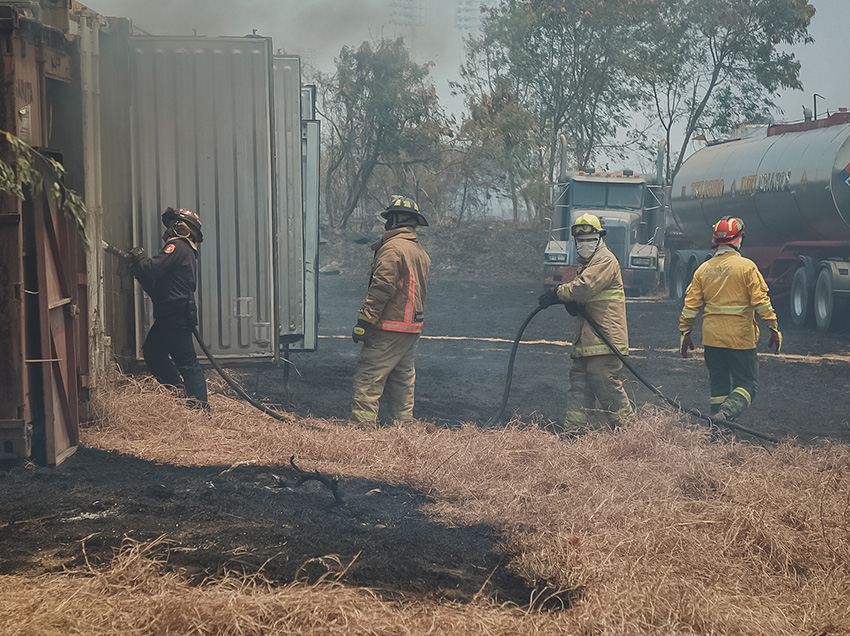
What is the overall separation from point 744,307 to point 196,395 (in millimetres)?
4316

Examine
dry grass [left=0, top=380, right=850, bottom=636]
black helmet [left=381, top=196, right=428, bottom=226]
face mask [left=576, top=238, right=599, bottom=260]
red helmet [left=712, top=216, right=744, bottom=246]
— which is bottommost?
dry grass [left=0, top=380, right=850, bottom=636]

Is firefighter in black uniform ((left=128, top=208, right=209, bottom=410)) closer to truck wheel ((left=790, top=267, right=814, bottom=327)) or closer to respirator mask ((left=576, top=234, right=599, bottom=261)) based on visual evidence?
respirator mask ((left=576, top=234, right=599, bottom=261))

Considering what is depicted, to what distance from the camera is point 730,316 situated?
7066 mm

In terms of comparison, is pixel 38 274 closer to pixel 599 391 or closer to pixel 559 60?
pixel 599 391

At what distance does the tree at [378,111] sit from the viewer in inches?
1071

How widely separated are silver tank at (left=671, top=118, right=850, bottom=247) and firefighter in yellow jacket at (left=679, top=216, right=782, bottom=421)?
7394 millimetres

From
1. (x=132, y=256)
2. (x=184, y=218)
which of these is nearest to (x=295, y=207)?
(x=184, y=218)

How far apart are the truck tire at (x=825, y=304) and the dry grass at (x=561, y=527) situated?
8157 mm

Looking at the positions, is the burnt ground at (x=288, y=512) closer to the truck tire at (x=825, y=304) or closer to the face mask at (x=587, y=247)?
the face mask at (x=587, y=247)

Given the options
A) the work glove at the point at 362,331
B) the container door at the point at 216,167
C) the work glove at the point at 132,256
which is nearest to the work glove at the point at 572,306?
the work glove at the point at 362,331

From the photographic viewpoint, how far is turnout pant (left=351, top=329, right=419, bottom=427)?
21.7 feet

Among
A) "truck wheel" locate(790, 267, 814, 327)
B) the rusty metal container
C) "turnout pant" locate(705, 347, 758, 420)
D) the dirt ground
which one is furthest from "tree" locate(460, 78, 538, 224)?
the rusty metal container

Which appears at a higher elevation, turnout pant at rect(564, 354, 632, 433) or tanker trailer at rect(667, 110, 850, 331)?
tanker trailer at rect(667, 110, 850, 331)

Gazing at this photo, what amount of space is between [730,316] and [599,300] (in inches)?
45.1
